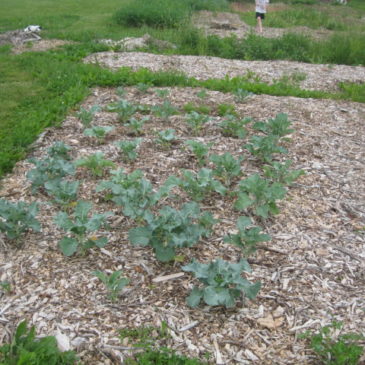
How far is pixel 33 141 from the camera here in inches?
195

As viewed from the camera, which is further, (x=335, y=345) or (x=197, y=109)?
(x=197, y=109)

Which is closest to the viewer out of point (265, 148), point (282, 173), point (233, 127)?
point (282, 173)

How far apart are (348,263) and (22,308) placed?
2.24m

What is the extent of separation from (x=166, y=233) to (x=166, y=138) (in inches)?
67.2

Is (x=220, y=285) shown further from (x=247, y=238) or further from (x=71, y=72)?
(x=71, y=72)

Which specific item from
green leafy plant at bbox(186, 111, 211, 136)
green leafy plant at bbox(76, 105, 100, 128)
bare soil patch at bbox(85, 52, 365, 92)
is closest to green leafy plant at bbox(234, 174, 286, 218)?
green leafy plant at bbox(186, 111, 211, 136)

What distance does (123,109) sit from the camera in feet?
17.0

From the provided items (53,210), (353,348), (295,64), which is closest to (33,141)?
(53,210)

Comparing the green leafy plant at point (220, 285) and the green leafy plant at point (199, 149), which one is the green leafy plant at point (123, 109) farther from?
the green leafy plant at point (220, 285)

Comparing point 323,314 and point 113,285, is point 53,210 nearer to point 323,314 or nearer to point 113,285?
point 113,285

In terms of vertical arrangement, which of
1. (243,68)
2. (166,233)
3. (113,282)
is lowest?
(243,68)

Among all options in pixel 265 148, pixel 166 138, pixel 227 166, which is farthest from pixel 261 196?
pixel 166 138

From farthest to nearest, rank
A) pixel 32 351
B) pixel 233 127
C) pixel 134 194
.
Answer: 1. pixel 233 127
2. pixel 134 194
3. pixel 32 351

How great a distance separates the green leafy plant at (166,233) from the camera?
294 centimetres
